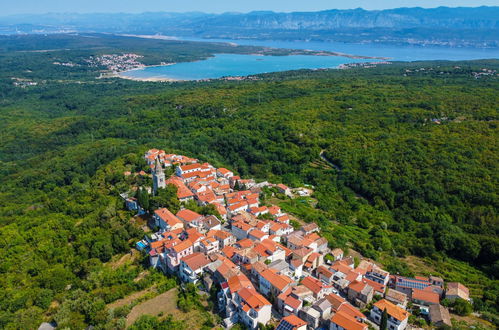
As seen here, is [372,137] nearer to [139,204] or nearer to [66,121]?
[139,204]

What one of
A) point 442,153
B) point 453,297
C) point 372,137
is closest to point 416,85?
point 372,137

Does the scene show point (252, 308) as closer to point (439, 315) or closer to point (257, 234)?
point (257, 234)

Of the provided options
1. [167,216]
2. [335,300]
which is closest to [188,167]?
[167,216]

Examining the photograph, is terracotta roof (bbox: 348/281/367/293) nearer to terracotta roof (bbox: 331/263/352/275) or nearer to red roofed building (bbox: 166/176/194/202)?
terracotta roof (bbox: 331/263/352/275)

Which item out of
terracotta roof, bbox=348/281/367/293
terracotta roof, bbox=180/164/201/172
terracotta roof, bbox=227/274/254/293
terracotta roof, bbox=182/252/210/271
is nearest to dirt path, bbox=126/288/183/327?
terracotta roof, bbox=182/252/210/271

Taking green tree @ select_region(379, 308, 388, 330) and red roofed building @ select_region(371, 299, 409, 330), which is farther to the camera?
red roofed building @ select_region(371, 299, 409, 330)

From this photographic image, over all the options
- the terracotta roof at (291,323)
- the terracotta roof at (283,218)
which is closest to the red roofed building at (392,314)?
the terracotta roof at (291,323)
